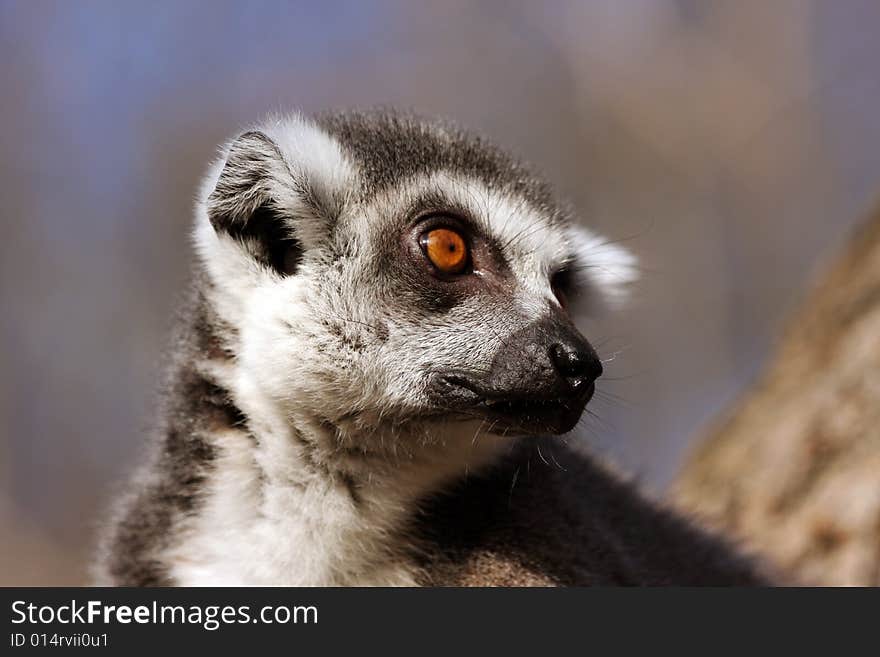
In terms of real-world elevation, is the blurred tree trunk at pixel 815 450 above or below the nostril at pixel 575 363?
above

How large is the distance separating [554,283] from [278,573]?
1352 mm

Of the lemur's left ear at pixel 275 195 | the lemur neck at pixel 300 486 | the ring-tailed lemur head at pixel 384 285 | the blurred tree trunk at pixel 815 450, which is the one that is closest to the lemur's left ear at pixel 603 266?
the ring-tailed lemur head at pixel 384 285

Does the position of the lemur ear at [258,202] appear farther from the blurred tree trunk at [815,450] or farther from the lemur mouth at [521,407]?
the blurred tree trunk at [815,450]

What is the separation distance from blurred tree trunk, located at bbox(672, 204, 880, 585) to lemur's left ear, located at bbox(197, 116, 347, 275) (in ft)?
8.76

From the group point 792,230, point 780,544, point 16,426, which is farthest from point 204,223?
point 792,230

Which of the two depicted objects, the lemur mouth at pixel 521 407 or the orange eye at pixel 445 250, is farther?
the orange eye at pixel 445 250

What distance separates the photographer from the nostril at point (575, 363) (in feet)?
9.08

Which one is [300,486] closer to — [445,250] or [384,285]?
[384,285]

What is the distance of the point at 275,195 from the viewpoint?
3070 millimetres

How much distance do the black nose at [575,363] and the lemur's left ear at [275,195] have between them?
2.83 ft

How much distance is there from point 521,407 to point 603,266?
1.03 metres

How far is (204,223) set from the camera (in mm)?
3215

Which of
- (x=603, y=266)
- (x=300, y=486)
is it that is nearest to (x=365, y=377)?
(x=300, y=486)

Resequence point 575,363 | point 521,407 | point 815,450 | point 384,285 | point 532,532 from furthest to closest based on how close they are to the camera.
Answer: point 815,450
point 532,532
point 384,285
point 521,407
point 575,363
